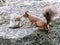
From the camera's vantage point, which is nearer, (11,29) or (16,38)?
(16,38)

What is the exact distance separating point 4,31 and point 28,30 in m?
0.19

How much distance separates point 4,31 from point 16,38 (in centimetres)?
17

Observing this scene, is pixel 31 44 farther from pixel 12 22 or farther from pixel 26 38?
pixel 12 22

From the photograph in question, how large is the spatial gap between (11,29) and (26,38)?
0.64ft

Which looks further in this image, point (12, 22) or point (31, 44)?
point (12, 22)

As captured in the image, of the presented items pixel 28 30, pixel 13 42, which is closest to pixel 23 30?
pixel 28 30

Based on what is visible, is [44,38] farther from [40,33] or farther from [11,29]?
[11,29]

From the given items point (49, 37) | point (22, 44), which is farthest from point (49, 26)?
point (22, 44)

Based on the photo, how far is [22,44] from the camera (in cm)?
182

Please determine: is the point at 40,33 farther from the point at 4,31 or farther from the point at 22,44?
the point at 4,31

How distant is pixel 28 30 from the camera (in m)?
1.93

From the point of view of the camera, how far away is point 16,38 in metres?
1.82

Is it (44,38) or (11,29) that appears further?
(11,29)

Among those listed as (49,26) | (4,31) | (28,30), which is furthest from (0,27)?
(49,26)
